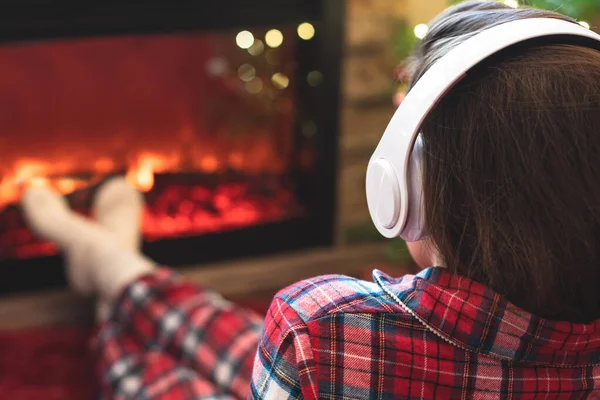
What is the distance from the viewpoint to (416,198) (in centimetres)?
57

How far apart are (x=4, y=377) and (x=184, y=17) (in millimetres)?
841

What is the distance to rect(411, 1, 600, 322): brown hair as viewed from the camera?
1.69 feet

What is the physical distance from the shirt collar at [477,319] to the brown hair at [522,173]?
12 millimetres

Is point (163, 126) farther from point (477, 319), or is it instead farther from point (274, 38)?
point (477, 319)

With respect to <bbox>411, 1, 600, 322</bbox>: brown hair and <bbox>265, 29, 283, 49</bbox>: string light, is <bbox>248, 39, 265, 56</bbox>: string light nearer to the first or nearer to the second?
<bbox>265, 29, 283, 49</bbox>: string light

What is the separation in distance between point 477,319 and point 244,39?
4.54 feet

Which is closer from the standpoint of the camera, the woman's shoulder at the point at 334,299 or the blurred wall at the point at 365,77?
the woman's shoulder at the point at 334,299

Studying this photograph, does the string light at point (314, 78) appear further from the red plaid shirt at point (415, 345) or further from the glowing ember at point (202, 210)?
the red plaid shirt at point (415, 345)

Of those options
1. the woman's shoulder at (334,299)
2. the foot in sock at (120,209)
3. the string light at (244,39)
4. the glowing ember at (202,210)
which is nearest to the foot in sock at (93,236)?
the foot in sock at (120,209)

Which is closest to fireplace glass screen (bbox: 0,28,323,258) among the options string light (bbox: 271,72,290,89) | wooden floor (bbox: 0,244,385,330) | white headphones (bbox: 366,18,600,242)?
string light (bbox: 271,72,290,89)

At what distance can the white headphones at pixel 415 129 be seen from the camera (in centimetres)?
52

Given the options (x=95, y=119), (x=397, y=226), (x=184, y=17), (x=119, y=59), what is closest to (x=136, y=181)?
(x=95, y=119)

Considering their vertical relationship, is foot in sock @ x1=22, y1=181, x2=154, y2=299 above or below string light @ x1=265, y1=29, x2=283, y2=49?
below

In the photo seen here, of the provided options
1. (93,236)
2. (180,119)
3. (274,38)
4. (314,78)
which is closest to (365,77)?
(314,78)
